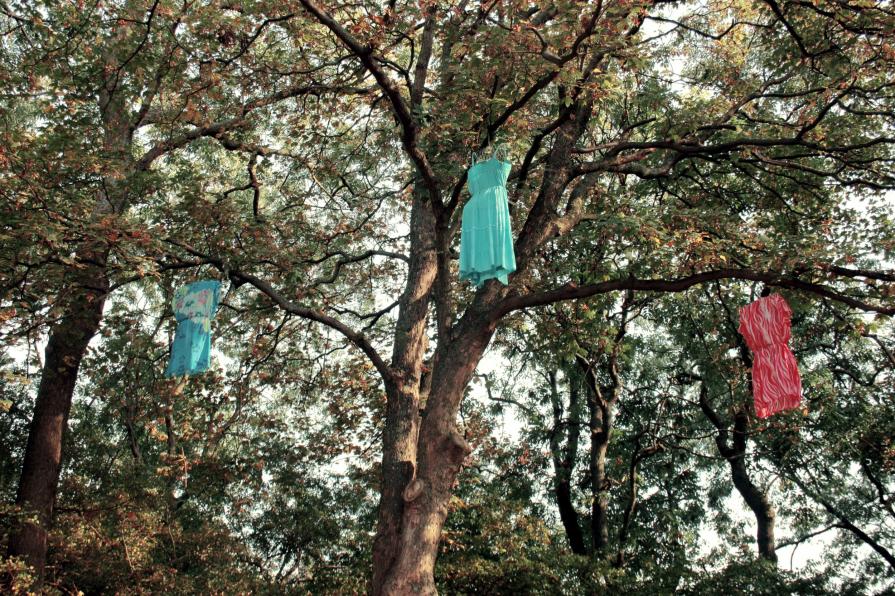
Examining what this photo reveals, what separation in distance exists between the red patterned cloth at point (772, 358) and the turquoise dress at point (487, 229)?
256 cm

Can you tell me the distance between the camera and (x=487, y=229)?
18.3ft

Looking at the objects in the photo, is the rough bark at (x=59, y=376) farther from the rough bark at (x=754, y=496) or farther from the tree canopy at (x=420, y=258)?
the rough bark at (x=754, y=496)

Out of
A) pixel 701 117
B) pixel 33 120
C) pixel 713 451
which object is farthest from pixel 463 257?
pixel 713 451

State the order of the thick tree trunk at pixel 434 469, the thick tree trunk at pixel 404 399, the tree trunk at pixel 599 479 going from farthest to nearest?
the tree trunk at pixel 599 479 → the thick tree trunk at pixel 404 399 → the thick tree trunk at pixel 434 469

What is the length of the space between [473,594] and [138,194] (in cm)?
640

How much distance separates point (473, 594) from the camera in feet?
31.2

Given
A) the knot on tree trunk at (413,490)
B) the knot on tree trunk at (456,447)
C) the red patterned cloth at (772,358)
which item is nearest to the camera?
the knot on tree trunk at (413,490)

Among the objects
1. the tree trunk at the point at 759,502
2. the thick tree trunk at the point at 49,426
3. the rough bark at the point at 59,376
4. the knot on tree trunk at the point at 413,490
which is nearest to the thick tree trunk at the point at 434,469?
the knot on tree trunk at the point at 413,490

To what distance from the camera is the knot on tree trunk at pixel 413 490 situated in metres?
5.81

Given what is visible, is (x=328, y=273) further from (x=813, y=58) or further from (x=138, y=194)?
(x=813, y=58)

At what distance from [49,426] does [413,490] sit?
478 centimetres

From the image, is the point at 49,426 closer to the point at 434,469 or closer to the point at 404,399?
the point at 404,399

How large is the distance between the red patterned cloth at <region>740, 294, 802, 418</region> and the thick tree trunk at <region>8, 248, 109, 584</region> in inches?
244

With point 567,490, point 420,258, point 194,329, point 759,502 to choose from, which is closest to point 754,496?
point 759,502
